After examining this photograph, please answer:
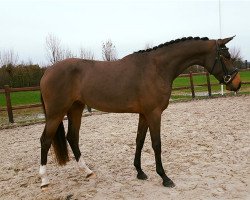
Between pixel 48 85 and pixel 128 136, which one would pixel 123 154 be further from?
pixel 48 85

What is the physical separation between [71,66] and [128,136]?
9.53ft

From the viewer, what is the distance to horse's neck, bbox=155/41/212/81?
3848mm

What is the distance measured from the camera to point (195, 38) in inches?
155

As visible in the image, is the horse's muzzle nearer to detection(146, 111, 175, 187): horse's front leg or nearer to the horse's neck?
the horse's neck

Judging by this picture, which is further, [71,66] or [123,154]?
[123,154]

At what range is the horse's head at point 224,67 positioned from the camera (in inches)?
148

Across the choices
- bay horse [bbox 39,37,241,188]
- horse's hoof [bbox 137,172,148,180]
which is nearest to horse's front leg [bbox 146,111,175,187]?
bay horse [bbox 39,37,241,188]

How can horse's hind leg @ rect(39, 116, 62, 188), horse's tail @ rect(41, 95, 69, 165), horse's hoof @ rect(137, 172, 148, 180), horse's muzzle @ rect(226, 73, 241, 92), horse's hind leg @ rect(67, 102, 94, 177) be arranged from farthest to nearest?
horse's hind leg @ rect(67, 102, 94, 177)
horse's tail @ rect(41, 95, 69, 165)
horse's hoof @ rect(137, 172, 148, 180)
horse's hind leg @ rect(39, 116, 62, 188)
horse's muzzle @ rect(226, 73, 241, 92)

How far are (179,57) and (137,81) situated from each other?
0.63m

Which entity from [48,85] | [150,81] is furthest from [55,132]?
[150,81]

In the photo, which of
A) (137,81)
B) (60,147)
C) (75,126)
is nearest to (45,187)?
(60,147)

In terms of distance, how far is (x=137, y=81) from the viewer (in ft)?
12.4

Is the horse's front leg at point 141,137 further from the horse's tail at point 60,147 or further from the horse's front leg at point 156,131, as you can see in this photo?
the horse's tail at point 60,147

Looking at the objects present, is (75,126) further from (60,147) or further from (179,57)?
(179,57)
